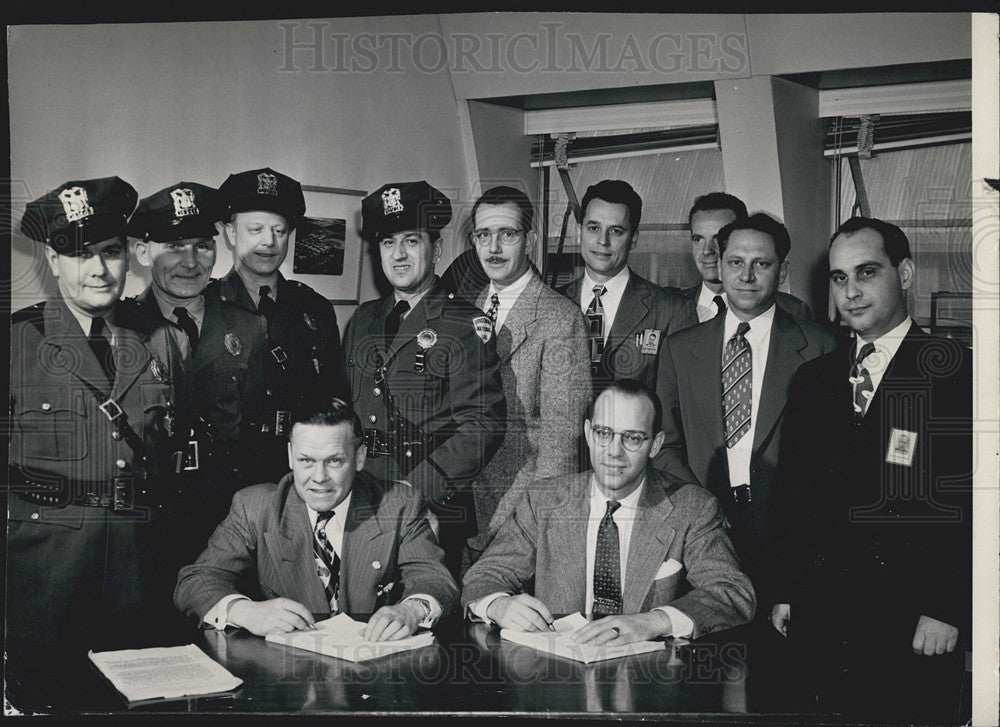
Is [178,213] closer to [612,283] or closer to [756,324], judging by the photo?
[612,283]

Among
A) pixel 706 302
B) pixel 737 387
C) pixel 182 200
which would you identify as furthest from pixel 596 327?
pixel 182 200

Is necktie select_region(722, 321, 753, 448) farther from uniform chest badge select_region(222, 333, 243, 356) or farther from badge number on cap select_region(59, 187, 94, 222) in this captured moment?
badge number on cap select_region(59, 187, 94, 222)

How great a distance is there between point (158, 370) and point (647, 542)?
1.72m

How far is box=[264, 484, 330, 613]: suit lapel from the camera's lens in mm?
3352

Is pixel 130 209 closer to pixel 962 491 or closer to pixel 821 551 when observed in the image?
pixel 821 551

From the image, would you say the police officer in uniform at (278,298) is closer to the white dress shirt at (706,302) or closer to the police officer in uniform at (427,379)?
the police officer in uniform at (427,379)

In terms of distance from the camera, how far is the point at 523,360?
11.5ft

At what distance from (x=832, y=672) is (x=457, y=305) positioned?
1623 mm

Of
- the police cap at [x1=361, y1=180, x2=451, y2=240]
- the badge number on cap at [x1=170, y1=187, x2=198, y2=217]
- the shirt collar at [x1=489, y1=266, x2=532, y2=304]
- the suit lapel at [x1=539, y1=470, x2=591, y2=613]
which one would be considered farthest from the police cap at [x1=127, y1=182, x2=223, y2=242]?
the suit lapel at [x1=539, y1=470, x2=591, y2=613]

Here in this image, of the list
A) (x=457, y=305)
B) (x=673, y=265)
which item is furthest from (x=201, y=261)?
→ (x=673, y=265)

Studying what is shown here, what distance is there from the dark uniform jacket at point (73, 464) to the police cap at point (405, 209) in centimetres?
85

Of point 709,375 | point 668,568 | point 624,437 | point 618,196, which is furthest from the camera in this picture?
point 618,196

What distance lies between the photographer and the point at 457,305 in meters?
3.55

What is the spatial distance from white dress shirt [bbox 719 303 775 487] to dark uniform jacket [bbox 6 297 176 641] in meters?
1.87
